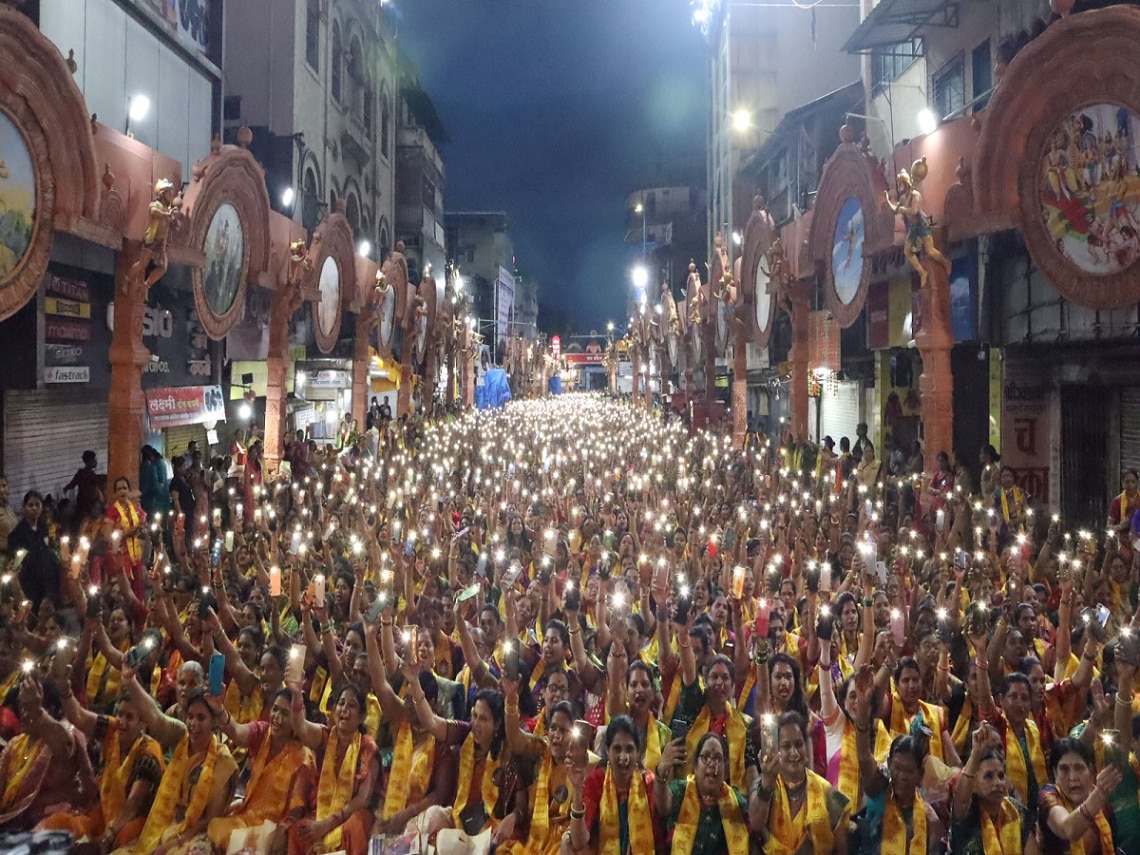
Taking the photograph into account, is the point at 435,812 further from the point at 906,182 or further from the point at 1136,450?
the point at 1136,450

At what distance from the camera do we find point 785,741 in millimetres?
5043

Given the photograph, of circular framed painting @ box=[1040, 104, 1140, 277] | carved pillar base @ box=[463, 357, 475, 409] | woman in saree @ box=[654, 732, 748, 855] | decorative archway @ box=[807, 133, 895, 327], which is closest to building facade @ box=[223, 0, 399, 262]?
carved pillar base @ box=[463, 357, 475, 409]

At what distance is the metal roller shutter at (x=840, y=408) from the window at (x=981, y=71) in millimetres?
7903

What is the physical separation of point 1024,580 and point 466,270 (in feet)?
265

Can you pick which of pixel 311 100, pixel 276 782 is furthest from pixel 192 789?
pixel 311 100

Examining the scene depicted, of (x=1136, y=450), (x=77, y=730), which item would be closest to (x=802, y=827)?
(x=77, y=730)

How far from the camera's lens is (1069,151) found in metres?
11.9

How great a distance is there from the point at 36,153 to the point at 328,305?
11847mm

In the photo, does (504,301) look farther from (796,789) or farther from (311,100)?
(796,789)

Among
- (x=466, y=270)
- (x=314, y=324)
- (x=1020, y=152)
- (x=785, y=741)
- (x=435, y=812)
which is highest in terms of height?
(x=466, y=270)

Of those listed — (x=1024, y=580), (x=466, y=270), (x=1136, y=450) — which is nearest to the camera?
(x=1024, y=580)

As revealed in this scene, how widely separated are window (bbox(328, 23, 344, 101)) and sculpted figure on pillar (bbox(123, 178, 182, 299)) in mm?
21396

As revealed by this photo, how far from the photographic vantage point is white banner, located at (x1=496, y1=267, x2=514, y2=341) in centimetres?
8751

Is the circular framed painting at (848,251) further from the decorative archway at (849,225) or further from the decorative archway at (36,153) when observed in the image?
the decorative archway at (36,153)
